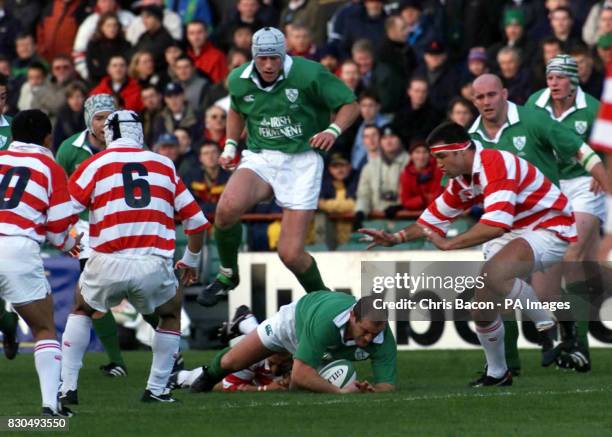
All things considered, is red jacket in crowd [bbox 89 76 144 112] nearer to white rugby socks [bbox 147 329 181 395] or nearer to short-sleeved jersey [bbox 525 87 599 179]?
short-sleeved jersey [bbox 525 87 599 179]

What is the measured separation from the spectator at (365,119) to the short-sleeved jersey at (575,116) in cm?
460

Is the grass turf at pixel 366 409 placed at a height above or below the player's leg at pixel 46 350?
below

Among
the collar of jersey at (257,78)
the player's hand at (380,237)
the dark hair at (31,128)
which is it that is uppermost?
the collar of jersey at (257,78)

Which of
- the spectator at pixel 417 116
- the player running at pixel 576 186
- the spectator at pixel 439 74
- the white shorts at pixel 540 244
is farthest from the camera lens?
the spectator at pixel 439 74

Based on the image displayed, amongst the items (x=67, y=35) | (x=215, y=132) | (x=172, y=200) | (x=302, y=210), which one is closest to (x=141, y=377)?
(x=302, y=210)

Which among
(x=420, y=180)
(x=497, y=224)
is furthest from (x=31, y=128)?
(x=420, y=180)

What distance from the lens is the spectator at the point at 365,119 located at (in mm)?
19000

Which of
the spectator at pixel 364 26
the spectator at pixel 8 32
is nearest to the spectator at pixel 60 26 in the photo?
the spectator at pixel 8 32

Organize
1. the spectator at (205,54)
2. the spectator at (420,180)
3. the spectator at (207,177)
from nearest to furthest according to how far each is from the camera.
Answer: the spectator at (420,180) → the spectator at (207,177) → the spectator at (205,54)

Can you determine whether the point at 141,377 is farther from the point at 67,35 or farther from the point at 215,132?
the point at 67,35

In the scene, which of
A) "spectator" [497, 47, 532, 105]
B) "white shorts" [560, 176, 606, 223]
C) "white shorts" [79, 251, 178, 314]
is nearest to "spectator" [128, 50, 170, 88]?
"spectator" [497, 47, 532, 105]

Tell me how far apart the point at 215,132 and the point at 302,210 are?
6.60m

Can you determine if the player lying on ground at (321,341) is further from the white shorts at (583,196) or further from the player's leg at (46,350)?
the white shorts at (583,196)

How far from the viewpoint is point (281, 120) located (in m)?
13.1
